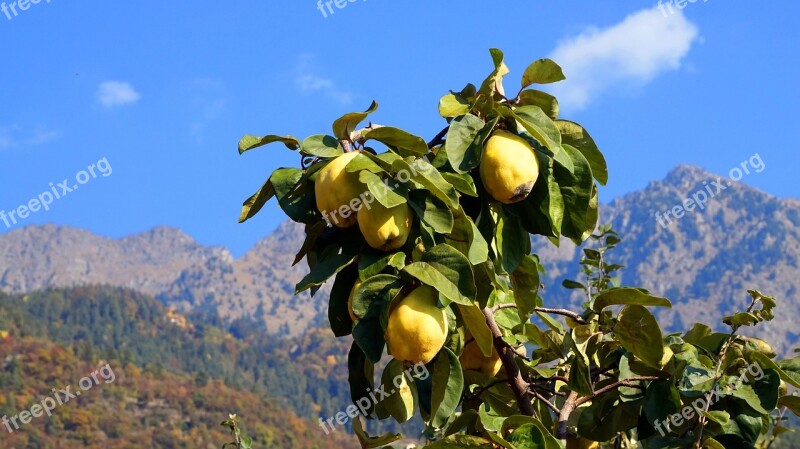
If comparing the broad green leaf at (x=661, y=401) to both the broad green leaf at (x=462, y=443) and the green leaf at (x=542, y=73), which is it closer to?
the broad green leaf at (x=462, y=443)

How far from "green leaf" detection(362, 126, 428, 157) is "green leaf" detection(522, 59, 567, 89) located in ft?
1.37

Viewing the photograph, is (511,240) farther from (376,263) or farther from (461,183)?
(376,263)

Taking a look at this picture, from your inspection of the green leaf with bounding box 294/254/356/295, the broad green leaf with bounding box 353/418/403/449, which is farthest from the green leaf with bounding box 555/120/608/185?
the broad green leaf with bounding box 353/418/403/449

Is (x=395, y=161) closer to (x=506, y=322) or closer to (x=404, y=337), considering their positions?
(x=404, y=337)

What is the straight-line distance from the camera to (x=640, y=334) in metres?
3.08

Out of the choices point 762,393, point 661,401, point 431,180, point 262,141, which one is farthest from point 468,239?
point 762,393

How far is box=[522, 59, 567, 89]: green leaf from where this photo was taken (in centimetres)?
292

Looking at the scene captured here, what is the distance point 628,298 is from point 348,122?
3.23 feet

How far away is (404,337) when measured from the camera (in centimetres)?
255

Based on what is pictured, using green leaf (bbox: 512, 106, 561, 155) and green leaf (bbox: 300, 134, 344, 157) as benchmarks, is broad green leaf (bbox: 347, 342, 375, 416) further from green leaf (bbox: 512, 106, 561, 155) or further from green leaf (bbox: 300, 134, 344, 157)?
green leaf (bbox: 512, 106, 561, 155)

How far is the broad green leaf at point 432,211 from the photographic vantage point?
2619mm

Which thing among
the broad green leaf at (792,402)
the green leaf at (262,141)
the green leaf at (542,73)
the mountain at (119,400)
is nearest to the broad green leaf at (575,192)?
the green leaf at (542,73)

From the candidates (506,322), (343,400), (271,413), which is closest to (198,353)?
(343,400)

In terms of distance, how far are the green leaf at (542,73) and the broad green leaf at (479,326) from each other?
0.69 m
